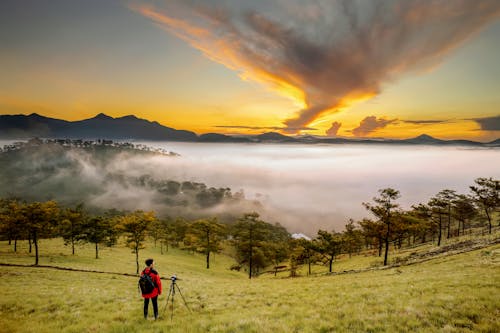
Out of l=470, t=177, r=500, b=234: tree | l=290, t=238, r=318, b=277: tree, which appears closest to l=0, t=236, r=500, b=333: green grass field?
l=290, t=238, r=318, b=277: tree

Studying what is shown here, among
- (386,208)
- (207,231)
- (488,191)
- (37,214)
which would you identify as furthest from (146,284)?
(488,191)

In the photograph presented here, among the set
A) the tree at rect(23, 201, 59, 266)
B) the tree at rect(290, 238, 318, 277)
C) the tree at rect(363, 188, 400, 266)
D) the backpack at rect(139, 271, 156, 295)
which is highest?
the backpack at rect(139, 271, 156, 295)

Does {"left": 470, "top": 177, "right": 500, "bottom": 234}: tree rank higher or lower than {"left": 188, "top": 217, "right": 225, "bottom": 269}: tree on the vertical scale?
higher

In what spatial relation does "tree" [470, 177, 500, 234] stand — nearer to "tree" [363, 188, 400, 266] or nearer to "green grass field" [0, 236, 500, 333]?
"tree" [363, 188, 400, 266]

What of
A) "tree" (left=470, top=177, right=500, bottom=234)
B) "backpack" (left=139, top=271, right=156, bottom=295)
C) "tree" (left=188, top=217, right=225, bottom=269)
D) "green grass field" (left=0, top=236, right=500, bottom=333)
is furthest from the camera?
"tree" (left=470, top=177, right=500, bottom=234)

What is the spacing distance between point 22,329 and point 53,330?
5.80ft

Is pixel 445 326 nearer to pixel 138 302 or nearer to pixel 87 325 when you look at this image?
pixel 87 325

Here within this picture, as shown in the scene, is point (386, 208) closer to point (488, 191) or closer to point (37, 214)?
point (488, 191)

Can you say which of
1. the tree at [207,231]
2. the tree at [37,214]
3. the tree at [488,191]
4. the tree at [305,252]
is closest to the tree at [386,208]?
the tree at [305,252]

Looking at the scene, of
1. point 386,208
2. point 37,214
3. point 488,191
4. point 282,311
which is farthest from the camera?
point 488,191

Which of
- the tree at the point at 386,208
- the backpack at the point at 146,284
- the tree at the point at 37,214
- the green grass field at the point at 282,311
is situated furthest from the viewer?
the tree at the point at 37,214

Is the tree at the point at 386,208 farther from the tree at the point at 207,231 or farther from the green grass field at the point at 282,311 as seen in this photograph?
the tree at the point at 207,231

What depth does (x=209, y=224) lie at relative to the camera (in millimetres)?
59062

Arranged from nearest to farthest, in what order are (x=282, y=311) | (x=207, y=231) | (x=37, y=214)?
1. (x=282, y=311)
2. (x=37, y=214)
3. (x=207, y=231)
